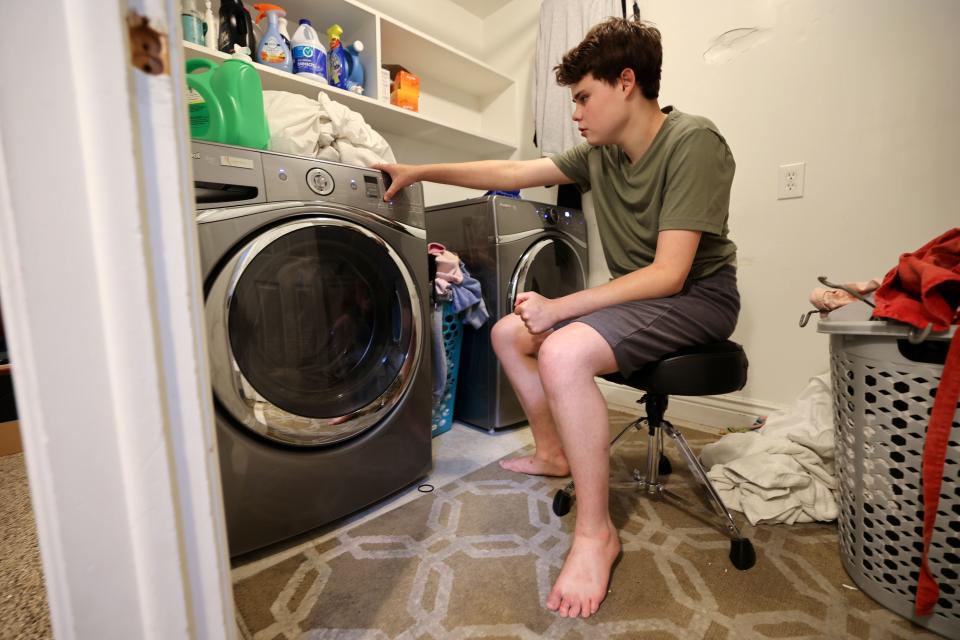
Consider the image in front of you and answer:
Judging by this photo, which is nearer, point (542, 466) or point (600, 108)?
point (600, 108)

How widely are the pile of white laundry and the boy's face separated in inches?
21.8

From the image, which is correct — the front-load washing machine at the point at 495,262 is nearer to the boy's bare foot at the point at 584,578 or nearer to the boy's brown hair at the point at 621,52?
the boy's brown hair at the point at 621,52

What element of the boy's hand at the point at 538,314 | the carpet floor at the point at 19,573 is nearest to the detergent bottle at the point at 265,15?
Answer: the boy's hand at the point at 538,314

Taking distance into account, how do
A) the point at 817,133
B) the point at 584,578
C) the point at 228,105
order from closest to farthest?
the point at 584,578, the point at 228,105, the point at 817,133

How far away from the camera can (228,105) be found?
0.88 metres

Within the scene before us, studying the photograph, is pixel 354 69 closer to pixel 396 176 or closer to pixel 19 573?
pixel 396 176

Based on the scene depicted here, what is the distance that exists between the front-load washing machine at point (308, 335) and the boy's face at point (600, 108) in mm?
452

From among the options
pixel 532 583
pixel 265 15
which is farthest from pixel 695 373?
pixel 265 15

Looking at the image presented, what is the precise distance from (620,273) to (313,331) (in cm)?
77

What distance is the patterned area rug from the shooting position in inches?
26.9

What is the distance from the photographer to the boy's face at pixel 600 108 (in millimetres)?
930

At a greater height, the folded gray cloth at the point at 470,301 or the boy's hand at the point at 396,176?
the boy's hand at the point at 396,176

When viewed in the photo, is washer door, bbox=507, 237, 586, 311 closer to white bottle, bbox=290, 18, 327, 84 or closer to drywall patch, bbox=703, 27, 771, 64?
drywall patch, bbox=703, 27, 771, 64

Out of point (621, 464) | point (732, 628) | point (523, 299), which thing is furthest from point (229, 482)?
point (621, 464)
